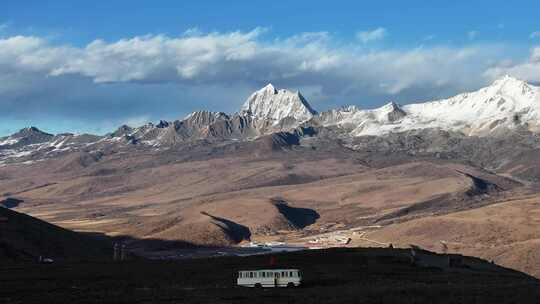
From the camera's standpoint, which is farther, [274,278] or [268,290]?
[274,278]

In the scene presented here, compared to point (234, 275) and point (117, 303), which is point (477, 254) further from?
point (117, 303)

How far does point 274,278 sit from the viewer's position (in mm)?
70000

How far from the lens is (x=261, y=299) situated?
5966 centimetres

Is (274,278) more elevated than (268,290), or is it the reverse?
(274,278)

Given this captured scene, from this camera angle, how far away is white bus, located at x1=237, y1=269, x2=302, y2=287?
6956 cm

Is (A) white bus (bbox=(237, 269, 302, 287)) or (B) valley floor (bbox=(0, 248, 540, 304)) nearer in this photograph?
(B) valley floor (bbox=(0, 248, 540, 304))

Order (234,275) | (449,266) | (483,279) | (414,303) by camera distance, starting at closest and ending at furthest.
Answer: (414,303) → (483,279) → (234,275) → (449,266)

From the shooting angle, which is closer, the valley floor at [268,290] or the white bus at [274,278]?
the valley floor at [268,290]

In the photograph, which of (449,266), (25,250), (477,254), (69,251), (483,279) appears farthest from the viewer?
(477,254)

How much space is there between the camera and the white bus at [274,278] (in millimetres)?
69562

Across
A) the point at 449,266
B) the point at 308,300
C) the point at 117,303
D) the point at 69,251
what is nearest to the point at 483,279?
the point at 449,266

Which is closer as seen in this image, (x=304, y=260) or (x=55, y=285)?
(x=55, y=285)

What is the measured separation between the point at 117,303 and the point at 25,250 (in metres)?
99.0

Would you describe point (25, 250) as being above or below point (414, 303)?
above
